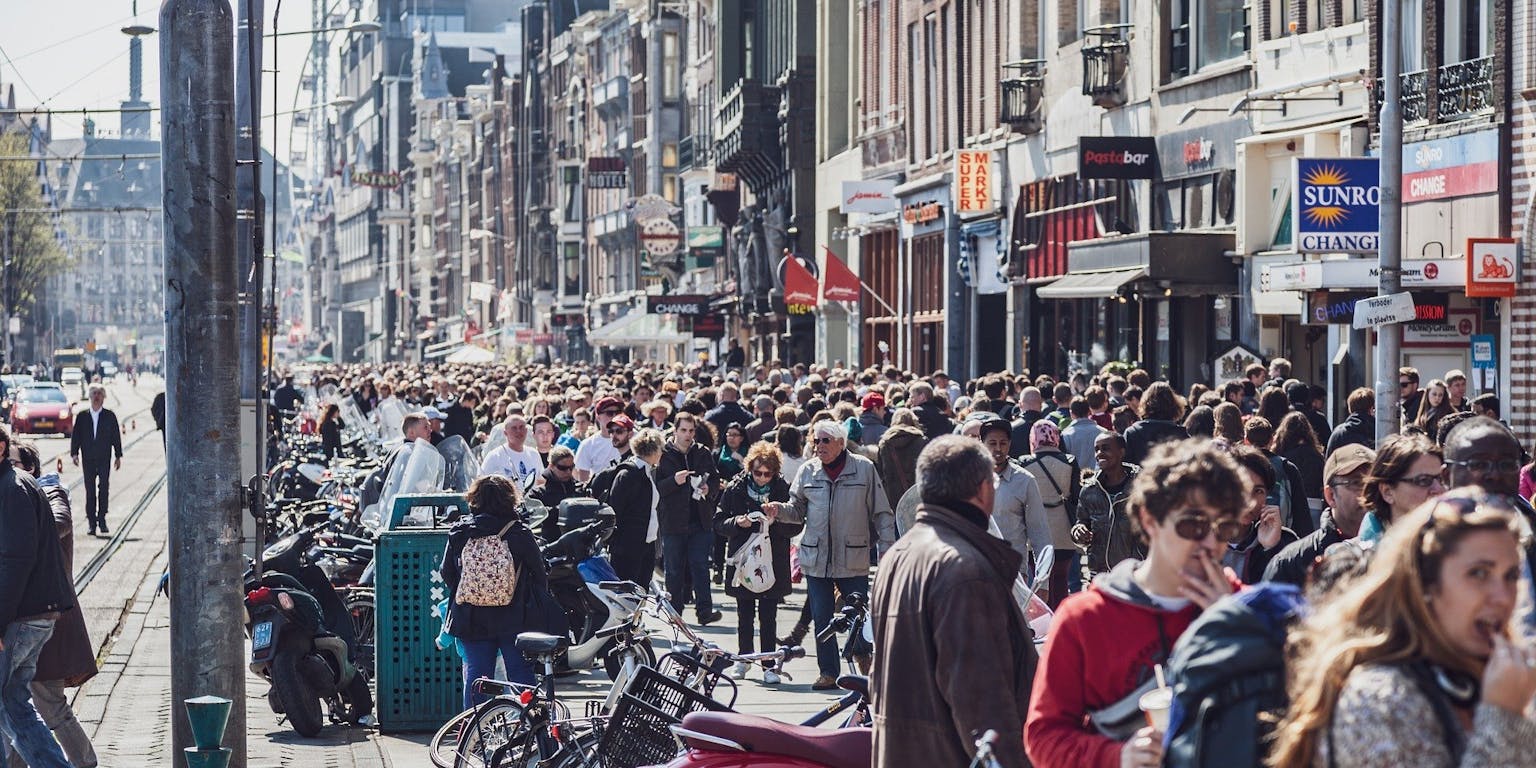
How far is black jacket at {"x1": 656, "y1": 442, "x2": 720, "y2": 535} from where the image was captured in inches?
632

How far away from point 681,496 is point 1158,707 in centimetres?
1197

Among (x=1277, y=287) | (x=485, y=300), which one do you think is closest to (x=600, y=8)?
(x=485, y=300)

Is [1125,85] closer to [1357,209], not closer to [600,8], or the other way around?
[1357,209]

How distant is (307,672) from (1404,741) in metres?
9.57

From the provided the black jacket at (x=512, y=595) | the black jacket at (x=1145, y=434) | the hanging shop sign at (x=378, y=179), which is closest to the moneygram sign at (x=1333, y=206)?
the black jacket at (x=1145, y=434)

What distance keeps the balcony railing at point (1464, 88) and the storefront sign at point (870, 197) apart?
22491 mm

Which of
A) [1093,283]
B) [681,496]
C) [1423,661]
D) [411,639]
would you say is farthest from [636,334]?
[1423,661]

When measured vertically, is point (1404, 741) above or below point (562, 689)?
above

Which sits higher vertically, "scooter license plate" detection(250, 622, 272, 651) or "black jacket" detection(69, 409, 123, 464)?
"black jacket" detection(69, 409, 123, 464)

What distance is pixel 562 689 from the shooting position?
13.8m

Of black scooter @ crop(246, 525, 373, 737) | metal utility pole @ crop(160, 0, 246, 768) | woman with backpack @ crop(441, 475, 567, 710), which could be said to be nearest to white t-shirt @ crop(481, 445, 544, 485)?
black scooter @ crop(246, 525, 373, 737)

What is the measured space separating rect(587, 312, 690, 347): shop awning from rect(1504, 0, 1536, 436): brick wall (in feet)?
126

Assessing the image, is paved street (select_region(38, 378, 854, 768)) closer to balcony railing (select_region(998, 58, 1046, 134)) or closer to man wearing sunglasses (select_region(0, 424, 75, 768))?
man wearing sunglasses (select_region(0, 424, 75, 768))

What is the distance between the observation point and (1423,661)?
3.53 metres
